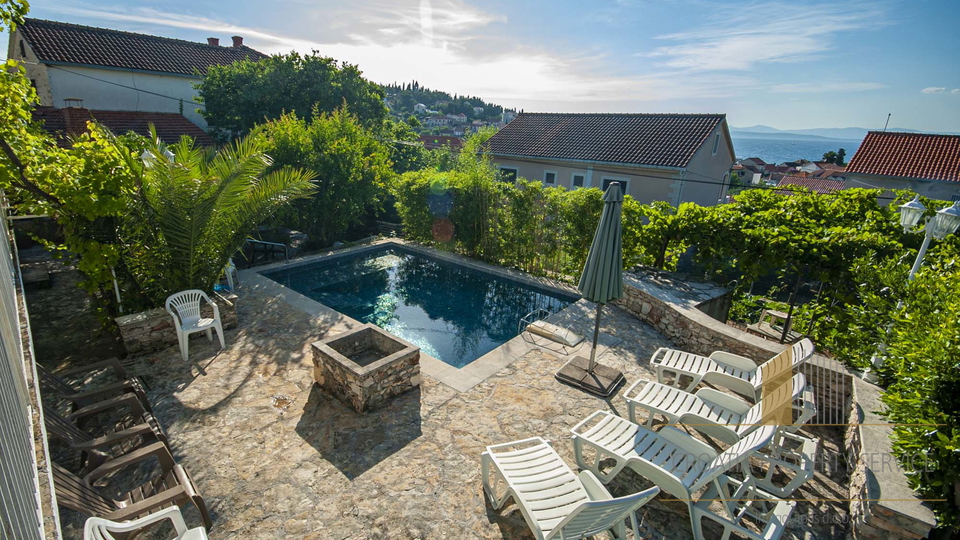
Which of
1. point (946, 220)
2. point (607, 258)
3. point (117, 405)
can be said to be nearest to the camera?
point (117, 405)

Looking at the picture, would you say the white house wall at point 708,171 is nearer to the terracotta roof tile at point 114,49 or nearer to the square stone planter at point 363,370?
the square stone planter at point 363,370

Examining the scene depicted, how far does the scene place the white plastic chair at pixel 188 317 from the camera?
642 cm

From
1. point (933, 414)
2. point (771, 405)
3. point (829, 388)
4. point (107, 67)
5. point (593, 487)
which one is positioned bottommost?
point (593, 487)

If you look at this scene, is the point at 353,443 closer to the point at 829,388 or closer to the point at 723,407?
the point at 723,407

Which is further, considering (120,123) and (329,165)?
(120,123)

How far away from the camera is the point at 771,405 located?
4293 millimetres

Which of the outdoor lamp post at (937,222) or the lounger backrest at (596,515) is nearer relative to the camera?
the lounger backrest at (596,515)

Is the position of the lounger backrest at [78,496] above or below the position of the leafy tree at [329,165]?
below

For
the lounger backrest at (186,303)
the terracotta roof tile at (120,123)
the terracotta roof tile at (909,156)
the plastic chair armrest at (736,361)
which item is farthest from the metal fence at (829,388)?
the terracotta roof tile at (909,156)

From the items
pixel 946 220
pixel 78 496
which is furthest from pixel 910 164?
pixel 78 496

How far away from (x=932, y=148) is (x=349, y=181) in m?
31.1

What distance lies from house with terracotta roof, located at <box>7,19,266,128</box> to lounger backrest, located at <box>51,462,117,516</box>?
2212 centimetres

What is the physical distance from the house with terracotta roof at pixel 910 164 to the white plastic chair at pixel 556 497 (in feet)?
85.3

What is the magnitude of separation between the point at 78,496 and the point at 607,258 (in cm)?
574
